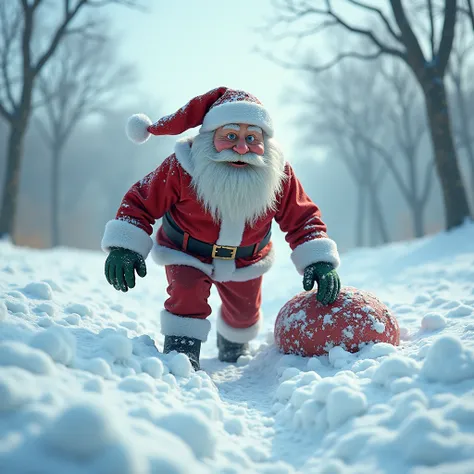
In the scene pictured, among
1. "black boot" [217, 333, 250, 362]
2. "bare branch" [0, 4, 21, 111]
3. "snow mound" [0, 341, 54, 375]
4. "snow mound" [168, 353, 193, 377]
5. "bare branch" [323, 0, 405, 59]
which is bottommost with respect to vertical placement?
"snow mound" [0, 341, 54, 375]

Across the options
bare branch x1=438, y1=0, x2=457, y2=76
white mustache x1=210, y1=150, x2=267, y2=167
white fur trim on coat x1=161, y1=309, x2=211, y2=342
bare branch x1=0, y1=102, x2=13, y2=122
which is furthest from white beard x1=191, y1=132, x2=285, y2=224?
bare branch x1=0, y1=102, x2=13, y2=122

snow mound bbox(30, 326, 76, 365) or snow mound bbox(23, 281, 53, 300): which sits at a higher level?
snow mound bbox(23, 281, 53, 300)

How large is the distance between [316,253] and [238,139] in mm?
728

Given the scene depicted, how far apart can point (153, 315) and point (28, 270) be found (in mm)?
1179

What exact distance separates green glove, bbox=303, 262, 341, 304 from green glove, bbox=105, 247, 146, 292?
86cm

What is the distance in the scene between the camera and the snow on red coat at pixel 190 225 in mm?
2221

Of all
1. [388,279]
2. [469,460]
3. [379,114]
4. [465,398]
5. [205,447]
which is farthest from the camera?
[379,114]

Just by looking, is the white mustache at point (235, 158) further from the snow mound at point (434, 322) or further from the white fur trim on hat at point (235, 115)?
the snow mound at point (434, 322)

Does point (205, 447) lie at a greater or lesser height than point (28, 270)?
lesser

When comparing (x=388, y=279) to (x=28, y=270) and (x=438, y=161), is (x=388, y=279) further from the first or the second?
(x=28, y=270)

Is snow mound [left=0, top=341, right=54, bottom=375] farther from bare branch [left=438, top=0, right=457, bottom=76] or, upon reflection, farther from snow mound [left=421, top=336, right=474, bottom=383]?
bare branch [left=438, top=0, right=457, bottom=76]

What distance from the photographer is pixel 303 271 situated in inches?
90.6

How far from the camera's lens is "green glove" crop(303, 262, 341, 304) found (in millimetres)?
2133

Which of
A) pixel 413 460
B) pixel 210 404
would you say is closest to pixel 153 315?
pixel 210 404
